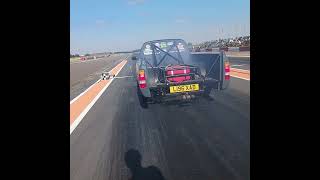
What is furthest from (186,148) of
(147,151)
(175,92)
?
(175,92)

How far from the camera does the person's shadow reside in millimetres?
4539

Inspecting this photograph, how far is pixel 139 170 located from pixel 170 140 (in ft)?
4.83

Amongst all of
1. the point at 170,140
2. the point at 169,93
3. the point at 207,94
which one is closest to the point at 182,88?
the point at 169,93

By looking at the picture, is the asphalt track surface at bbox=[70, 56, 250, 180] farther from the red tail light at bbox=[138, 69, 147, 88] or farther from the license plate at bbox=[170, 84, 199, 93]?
the red tail light at bbox=[138, 69, 147, 88]

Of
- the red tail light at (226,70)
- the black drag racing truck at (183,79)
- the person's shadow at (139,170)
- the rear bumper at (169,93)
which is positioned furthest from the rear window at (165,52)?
the person's shadow at (139,170)

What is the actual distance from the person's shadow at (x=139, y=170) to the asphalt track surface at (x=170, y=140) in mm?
79

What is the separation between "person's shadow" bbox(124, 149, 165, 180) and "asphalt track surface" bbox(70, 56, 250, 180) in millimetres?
79

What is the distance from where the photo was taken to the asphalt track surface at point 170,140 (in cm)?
475

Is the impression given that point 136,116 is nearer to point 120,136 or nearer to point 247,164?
point 120,136

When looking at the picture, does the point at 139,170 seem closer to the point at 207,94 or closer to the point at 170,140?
the point at 170,140

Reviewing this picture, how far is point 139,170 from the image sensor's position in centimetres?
481

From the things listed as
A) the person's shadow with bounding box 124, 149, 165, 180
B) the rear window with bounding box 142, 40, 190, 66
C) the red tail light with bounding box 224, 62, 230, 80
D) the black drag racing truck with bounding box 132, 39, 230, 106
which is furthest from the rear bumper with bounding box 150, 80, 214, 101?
the person's shadow with bounding box 124, 149, 165, 180
